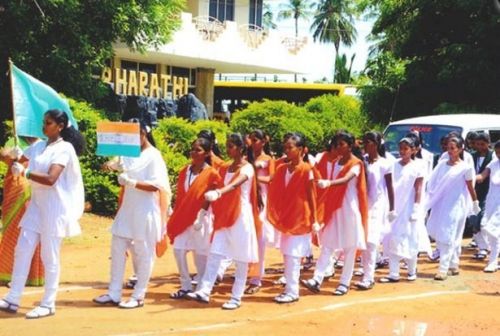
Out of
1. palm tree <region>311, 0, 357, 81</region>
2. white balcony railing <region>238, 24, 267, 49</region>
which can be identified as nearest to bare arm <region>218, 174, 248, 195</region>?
white balcony railing <region>238, 24, 267, 49</region>

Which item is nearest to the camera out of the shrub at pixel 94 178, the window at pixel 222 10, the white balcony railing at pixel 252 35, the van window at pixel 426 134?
the van window at pixel 426 134

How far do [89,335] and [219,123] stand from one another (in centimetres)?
1362

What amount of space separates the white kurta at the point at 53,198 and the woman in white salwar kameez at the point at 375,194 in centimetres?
365

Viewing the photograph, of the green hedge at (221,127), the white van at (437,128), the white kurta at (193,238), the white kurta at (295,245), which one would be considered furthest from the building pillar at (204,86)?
the white kurta at (295,245)

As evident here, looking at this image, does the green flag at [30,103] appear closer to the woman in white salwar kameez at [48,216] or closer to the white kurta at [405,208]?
the woman in white salwar kameez at [48,216]

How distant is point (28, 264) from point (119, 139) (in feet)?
4.50

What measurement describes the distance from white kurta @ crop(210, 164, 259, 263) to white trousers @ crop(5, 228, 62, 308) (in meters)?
1.62

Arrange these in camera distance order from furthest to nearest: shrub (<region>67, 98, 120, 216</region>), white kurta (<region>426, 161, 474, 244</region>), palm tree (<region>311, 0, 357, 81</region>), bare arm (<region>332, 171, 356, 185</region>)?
palm tree (<region>311, 0, 357, 81</region>) < shrub (<region>67, 98, 120, 216</region>) < white kurta (<region>426, 161, 474, 244</region>) < bare arm (<region>332, 171, 356, 185</region>)

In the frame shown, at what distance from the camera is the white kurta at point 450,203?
1130 cm

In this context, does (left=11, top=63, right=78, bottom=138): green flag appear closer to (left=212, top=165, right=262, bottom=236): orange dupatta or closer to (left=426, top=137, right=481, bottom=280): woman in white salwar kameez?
(left=212, top=165, right=262, bottom=236): orange dupatta

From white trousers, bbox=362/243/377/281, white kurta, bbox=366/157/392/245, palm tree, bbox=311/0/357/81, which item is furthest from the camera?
palm tree, bbox=311/0/357/81

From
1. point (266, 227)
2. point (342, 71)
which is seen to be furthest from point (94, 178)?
point (342, 71)

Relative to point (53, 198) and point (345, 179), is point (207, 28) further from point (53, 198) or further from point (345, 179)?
point (53, 198)

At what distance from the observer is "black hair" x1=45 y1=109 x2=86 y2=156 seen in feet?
26.8
